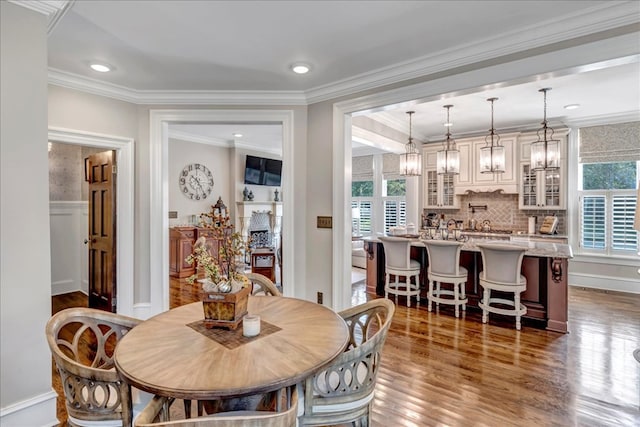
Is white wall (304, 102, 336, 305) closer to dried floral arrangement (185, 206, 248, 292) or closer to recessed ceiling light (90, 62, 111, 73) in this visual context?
dried floral arrangement (185, 206, 248, 292)

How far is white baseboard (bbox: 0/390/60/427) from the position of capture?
187cm

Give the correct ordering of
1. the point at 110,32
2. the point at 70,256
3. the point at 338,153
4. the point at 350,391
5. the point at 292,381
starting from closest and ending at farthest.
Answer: the point at 292,381 → the point at 350,391 → the point at 110,32 → the point at 338,153 → the point at 70,256

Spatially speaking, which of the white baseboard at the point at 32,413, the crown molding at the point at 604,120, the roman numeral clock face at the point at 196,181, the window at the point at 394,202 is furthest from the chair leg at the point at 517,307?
the roman numeral clock face at the point at 196,181

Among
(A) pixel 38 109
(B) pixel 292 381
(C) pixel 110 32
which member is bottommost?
(B) pixel 292 381

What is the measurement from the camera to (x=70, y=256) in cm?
512

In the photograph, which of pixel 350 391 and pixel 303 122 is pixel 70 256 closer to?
pixel 303 122

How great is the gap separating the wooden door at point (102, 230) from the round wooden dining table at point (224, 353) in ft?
7.47

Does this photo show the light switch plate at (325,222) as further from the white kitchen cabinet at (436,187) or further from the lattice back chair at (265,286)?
the white kitchen cabinet at (436,187)

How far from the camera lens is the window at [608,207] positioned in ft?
17.4

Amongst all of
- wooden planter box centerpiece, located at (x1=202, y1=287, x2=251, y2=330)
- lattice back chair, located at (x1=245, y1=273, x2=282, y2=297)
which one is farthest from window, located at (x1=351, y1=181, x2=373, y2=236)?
wooden planter box centerpiece, located at (x1=202, y1=287, x2=251, y2=330)

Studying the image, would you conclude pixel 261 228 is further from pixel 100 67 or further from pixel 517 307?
pixel 517 307

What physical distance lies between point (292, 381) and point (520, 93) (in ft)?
14.9

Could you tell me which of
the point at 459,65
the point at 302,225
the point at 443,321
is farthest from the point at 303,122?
the point at 443,321

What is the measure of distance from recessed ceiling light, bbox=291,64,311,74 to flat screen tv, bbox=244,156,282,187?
4461mm
